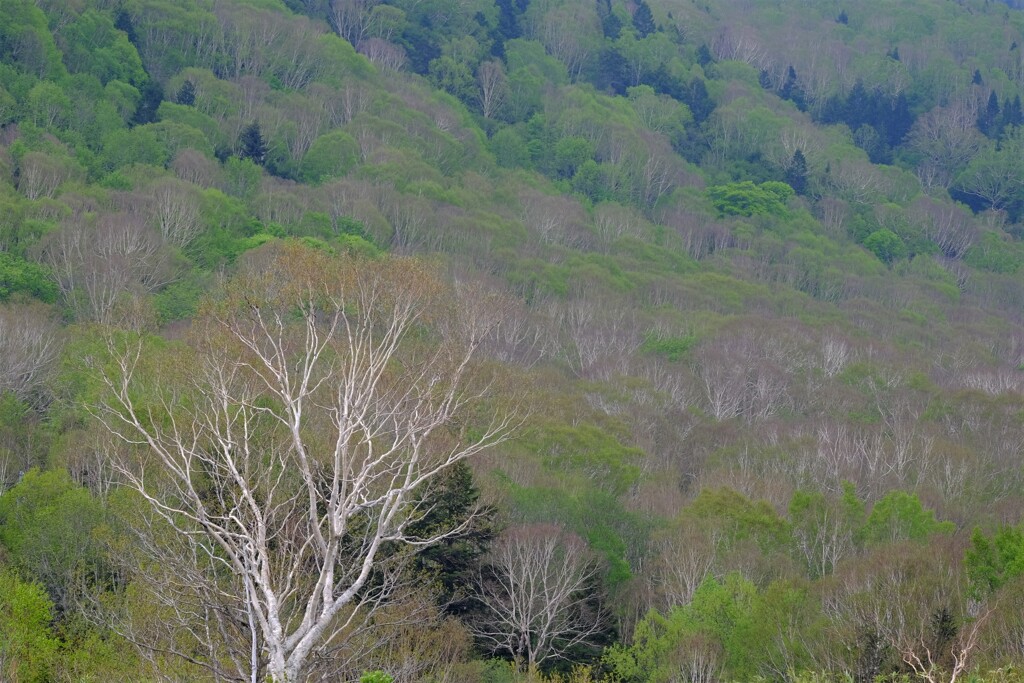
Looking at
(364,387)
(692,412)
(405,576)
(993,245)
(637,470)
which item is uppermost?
(364,387)

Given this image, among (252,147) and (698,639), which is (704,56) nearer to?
(252,147)

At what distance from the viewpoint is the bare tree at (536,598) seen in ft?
108

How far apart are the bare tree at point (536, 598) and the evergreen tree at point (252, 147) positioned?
5427 cm

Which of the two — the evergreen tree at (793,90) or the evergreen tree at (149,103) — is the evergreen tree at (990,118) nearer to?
the evergreen tree at (793,90)

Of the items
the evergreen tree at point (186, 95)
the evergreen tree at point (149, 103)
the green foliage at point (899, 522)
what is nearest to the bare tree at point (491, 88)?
the evergreen tree at point (186, 95)

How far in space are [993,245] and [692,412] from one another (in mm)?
60428

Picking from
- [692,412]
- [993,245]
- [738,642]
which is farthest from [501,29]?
[738,642]

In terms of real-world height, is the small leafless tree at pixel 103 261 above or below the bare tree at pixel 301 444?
below

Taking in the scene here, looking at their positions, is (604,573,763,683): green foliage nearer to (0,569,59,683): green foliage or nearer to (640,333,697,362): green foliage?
(0,569,59,683): green foliage

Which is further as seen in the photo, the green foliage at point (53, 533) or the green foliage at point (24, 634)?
the green foliage at point (53, 533)

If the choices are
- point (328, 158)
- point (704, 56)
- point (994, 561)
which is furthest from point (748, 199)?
point (994, 561)

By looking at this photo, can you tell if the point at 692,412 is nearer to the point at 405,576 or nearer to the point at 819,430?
the point at 819,430

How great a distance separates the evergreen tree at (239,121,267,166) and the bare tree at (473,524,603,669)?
54.3 metres

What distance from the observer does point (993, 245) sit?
109312 millimetres
